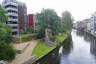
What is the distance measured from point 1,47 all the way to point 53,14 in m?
23.2

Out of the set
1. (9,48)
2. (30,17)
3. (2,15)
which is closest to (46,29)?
(2,15)

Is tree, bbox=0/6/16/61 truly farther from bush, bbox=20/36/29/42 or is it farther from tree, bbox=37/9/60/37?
tree, bbox=37/9/60/37

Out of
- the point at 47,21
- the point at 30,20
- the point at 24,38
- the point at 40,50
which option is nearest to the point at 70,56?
the point at 40,50

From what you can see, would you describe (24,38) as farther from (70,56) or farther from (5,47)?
(5,47)

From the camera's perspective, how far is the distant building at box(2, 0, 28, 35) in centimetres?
4937

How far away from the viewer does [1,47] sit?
19.9m

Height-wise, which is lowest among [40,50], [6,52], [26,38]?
[40,50]

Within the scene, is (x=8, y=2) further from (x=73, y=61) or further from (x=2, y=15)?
(x=73, y=61)

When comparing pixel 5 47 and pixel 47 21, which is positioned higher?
pixel 47 21

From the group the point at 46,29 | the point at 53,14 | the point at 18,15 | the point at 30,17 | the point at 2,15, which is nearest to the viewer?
the point at 2,15

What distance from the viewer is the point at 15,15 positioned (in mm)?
51312

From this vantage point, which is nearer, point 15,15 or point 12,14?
point 12,14

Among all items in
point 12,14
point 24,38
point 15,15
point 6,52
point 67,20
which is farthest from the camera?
point 67,20

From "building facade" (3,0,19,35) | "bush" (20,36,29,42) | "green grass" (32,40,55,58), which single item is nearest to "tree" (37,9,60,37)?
"bush" (20,36,29,42)
